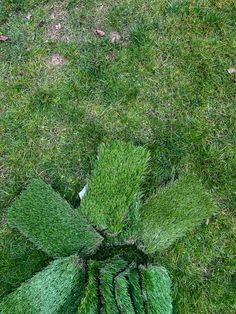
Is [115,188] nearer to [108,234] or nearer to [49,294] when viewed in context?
[108,234]

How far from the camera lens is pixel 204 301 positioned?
3619mm

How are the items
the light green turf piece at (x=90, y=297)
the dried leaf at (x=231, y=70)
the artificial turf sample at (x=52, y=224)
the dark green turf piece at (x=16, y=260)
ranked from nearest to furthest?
the light green turf piece at (x=90, y=297)
the artificial turf sample at (x=52, y=224)
the dark green turf piece at (x=16, y=260)
the dried leaf at (x=231, y=70)

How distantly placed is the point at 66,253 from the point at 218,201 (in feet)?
3.83

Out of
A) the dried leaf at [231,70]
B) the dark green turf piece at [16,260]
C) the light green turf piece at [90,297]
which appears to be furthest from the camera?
the dried leaf at [231,70]

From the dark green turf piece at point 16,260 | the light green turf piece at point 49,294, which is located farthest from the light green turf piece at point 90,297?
the dark green turf piece at point 16,260

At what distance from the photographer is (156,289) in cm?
340

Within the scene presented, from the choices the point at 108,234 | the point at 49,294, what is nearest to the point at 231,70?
the point at 108,234

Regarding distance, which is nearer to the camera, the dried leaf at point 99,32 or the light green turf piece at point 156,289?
the light green turf piece at point 156,289

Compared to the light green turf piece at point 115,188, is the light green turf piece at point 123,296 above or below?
below

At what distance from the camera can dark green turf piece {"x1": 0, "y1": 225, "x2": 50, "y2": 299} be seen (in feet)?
11.9

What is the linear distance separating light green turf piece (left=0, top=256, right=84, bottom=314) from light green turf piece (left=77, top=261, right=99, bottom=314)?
0.11 m

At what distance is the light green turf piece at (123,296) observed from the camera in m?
3.31

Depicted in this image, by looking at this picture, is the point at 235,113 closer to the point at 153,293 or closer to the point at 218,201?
the point at 218,201

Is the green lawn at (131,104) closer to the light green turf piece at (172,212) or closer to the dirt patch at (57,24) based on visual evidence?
the dirt patch at (57,24)
